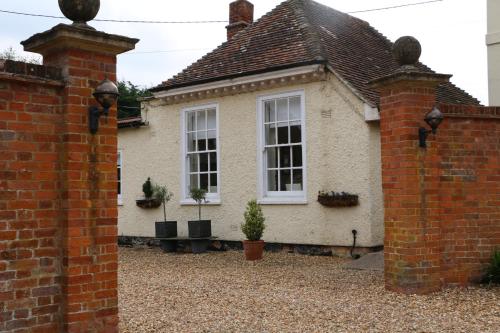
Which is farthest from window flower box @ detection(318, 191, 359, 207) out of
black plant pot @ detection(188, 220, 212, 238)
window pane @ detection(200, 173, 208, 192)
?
window pane @ detection(200, 173, 208, 192)

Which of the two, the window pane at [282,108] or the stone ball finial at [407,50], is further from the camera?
the window pane at [282,108]

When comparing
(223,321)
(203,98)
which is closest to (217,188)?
(203,98)

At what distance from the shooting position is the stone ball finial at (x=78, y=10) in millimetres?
4570

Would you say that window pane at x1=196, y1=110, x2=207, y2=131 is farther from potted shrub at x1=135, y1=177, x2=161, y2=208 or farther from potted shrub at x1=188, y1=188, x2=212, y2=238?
potted shrub at x1=135, y1=177, x2=161, y2=208

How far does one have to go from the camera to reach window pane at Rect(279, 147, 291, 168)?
462 inches

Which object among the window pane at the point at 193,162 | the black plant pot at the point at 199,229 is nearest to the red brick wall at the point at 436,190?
the black plant pot at the point at 199,229

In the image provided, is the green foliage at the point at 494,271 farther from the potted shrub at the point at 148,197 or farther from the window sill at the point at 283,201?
the potted shrub at the point at 148,197

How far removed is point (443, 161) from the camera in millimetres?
7090

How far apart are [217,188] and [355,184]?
3.48 metres

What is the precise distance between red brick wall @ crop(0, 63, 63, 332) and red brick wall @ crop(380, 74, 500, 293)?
4.12 meters

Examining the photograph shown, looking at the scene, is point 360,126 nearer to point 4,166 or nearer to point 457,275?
point 457,275

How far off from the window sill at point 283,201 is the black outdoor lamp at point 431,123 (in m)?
4.67

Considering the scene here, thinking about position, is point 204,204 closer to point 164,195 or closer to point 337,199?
point 164,195

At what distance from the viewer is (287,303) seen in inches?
255
